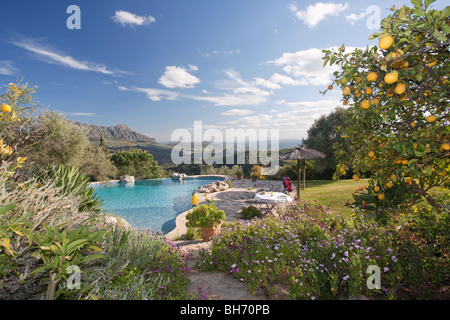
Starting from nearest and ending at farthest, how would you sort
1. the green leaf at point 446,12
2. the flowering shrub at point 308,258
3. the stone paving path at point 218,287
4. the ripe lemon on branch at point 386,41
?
the green leaf at point 446,12 < the ripe lemon on branch at point 386,41 < the flowering shrub at point 308,258 < the stone paving path at point 218,287

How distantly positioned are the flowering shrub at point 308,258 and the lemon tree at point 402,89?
3.80 ft

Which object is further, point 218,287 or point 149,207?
point 149,207

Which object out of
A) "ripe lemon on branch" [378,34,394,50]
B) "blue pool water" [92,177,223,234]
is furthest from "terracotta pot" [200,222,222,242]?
"ripe lemon on branch" [378,34,394,50]

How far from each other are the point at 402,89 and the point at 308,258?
100 inches

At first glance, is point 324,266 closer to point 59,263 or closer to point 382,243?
point 382,243

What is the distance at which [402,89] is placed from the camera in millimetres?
1649

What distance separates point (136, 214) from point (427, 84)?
12571 mm

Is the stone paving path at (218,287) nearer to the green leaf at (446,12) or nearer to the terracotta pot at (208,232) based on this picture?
the terracotta pot at (208,232)

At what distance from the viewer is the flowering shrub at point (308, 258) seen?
102 inches

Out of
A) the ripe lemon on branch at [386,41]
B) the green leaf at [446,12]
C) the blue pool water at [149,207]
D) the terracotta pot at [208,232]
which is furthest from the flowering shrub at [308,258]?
the blue pool water at [149,207]

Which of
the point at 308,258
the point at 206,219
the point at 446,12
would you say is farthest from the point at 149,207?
the point at 446,12

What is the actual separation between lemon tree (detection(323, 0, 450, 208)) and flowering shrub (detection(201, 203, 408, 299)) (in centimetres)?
116

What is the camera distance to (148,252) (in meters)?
3.42

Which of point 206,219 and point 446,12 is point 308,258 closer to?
point 446,12
